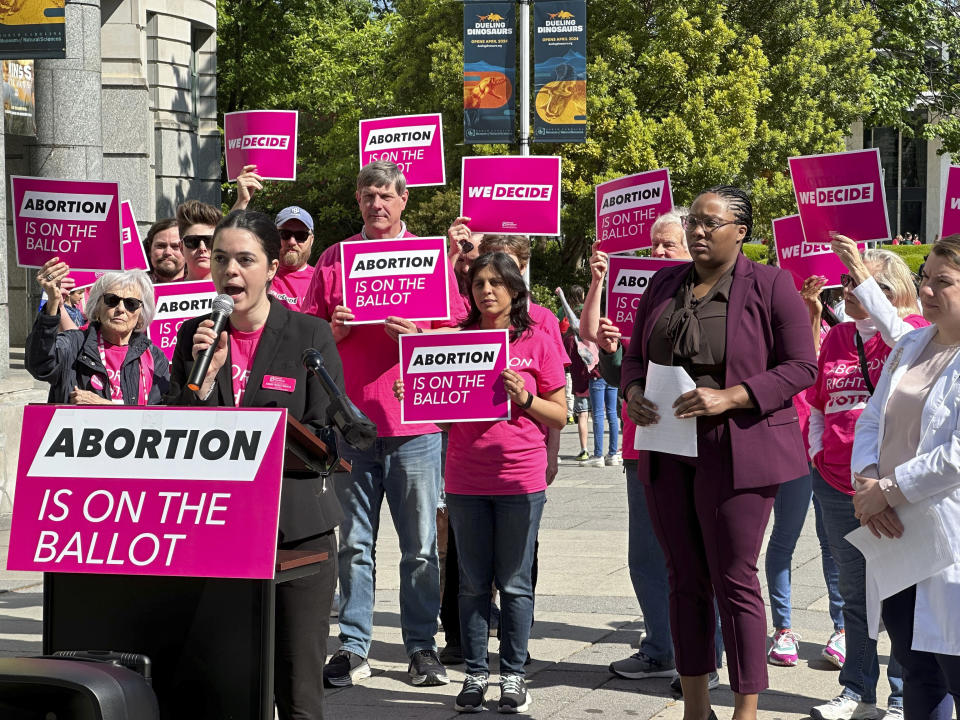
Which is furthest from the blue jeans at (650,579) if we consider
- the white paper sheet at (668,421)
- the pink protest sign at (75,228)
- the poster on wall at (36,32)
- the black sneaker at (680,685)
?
the poster on wall at (36,32)

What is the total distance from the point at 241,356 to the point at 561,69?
55.8 feet

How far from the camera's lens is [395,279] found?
650 cm

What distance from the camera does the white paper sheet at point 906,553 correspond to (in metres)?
4.25

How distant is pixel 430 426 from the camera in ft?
21.2

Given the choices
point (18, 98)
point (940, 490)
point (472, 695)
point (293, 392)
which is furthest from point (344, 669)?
point (18, 98)

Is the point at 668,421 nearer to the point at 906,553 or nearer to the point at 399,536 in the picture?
the point at 906,553

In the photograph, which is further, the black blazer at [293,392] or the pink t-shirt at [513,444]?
the pink t-shirt at [513,444]

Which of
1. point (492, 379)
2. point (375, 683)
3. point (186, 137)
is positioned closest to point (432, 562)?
point (375, 683)

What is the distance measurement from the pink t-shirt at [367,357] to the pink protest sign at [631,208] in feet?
4.94

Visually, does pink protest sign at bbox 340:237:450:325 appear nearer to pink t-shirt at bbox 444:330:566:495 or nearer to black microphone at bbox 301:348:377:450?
pink t-shirt at bbox 444:330:566:495

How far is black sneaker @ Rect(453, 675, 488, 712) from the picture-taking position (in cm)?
586

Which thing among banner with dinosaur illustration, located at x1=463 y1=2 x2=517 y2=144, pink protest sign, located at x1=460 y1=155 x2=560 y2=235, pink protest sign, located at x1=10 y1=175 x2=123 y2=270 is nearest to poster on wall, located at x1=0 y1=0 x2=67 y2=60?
pink protest sign, located at x1=10 y1=175 x2=123 y2=270

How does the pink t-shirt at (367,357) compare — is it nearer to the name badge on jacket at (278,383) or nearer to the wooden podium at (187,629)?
the name badge on jacket at (278,383)

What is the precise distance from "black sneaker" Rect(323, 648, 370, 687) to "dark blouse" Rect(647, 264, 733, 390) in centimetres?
229
